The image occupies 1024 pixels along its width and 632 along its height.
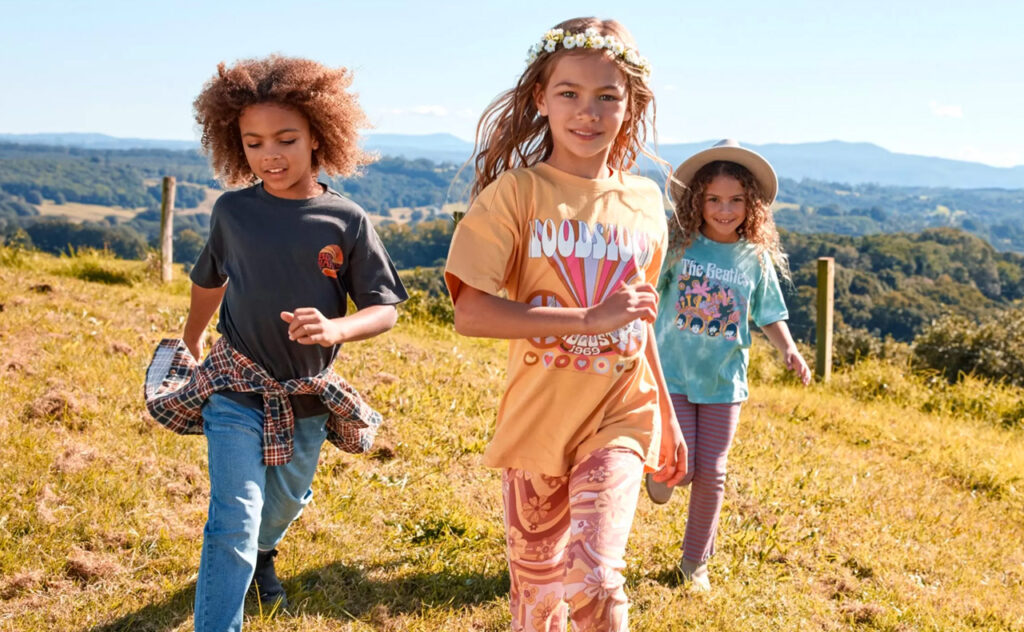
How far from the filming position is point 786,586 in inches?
161

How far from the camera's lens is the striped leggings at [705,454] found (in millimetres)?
3857

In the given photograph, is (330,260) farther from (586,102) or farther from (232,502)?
(586,102)

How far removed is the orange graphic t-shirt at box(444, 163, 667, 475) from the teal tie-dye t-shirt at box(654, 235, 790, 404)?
1.38 meters

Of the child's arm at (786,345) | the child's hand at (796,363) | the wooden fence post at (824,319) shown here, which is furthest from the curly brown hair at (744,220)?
the wooden fence post at (824,319)

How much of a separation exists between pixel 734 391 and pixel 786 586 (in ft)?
3.25

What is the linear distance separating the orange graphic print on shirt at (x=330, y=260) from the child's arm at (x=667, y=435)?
39.1 inches

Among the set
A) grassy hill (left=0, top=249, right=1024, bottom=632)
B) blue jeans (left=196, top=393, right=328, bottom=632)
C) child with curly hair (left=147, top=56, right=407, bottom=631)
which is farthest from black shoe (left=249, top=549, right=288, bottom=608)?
blue jeans (left=196, top=393, right=328, bottom=632)

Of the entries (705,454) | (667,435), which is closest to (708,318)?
(705,454)

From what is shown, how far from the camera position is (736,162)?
4.08 m

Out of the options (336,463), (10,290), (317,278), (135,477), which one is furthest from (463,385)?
(10,290)

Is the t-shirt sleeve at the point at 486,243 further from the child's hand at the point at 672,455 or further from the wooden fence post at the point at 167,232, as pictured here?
the wooden fence post at the point at 167,232

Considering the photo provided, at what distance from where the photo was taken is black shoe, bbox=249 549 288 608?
3.39 meters

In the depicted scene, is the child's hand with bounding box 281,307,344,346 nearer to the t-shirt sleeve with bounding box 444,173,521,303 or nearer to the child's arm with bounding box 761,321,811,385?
the t-shirt sleeve with bounding box 444,173,521,303

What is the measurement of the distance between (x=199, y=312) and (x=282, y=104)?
77cm
